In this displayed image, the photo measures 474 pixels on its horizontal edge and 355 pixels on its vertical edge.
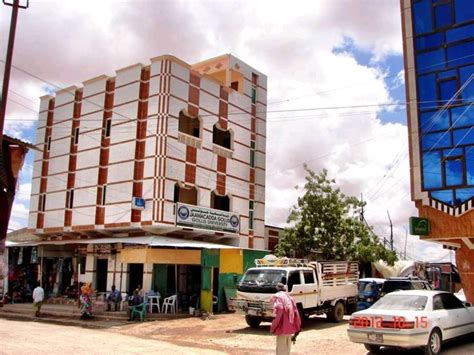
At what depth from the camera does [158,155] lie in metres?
25.5

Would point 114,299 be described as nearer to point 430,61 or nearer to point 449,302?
point 449,302

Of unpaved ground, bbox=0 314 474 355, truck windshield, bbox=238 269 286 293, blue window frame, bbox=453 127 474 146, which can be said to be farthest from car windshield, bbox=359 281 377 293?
blue window frame, bbox=453 127 474 146

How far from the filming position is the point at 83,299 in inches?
837

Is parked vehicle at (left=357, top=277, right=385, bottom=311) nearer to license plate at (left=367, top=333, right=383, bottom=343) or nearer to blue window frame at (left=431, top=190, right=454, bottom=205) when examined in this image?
blue window frame at (left=431, top=190, right=454, bottom=205)

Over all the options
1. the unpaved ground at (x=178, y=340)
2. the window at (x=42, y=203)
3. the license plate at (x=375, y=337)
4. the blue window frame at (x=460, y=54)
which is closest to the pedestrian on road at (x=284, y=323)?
the license plate at (x=375, y=337)

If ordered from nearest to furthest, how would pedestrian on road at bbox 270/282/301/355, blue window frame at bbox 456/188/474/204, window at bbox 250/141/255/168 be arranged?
pedestrian on road at bbox 270/282/301/355
blue window frame at bbox 456/188/474/204
window at bbox 250/141/255/168

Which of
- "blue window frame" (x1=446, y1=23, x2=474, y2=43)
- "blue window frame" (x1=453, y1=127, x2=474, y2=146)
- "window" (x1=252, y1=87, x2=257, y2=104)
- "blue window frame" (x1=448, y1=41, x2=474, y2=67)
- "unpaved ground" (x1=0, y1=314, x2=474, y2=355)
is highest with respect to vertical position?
"window" (x1=252, y1=87, x2=257, y2=104)

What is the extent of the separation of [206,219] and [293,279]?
33.4ft

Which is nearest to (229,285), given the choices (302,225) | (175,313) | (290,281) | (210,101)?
(175,313)

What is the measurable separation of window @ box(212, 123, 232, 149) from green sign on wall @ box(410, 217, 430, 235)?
44.7 feet

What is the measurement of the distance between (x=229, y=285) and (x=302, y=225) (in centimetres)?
599

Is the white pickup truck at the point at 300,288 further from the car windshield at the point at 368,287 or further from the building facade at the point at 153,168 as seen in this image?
the building facade at the point at 153,168

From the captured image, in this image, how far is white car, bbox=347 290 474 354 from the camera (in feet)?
36.8

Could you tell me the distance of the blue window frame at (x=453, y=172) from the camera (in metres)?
19.0
